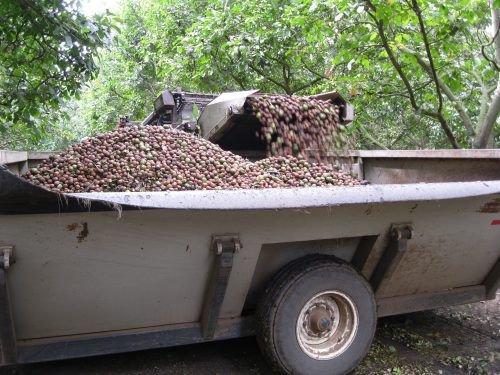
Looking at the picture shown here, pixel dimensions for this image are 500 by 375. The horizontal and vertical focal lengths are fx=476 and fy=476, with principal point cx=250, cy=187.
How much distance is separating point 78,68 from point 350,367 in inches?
157

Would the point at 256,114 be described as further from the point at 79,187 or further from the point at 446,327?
the point at 446,327

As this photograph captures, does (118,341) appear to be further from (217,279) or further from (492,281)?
(492,281)

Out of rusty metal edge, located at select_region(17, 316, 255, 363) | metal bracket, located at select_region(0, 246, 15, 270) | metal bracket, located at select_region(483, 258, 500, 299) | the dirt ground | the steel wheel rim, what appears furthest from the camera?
metal bracket, located at select_region(483, 258, 500, 299)

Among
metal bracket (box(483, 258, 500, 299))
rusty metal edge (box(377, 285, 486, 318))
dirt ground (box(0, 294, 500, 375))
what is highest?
metal bracket (box(483, 258, 500, 299))

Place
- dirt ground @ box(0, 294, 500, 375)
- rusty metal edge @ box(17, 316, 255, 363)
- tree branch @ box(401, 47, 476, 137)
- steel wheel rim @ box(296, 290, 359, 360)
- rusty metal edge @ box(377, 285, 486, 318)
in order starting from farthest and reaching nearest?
tree branch @ box(401, 47, 476, 137) → rusty metal edge @ box(377, 285, 486, 318) → dirt ground @ box(0, 294, 500, 375) → steel wheel rim @ box(296, 290, 359, 360) → rusty metal edge @ box(17, 316, 255, 363)

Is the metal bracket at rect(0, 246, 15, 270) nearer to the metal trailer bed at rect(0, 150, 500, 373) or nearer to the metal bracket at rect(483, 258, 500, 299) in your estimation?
the metal trailer bed at rect(0, 150, 500, 373)

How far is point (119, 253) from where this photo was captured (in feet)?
6.14

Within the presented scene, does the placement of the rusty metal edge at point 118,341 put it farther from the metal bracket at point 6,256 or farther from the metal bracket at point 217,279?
the metal bracket at point 6,256

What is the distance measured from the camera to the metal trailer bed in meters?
1.74

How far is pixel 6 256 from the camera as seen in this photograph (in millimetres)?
1681

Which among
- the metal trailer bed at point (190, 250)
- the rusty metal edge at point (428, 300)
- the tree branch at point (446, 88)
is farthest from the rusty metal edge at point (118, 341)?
the tree branch at point (446, 88)

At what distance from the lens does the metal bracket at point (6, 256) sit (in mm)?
1671

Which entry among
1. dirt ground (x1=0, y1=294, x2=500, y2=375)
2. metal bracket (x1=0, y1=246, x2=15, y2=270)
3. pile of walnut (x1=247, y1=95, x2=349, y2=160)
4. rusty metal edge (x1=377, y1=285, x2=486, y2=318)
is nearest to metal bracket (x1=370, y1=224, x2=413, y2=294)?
rusty metal edge (x1=377, y1=285, x2=486, y2=318)

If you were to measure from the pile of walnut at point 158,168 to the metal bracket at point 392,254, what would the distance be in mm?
568
